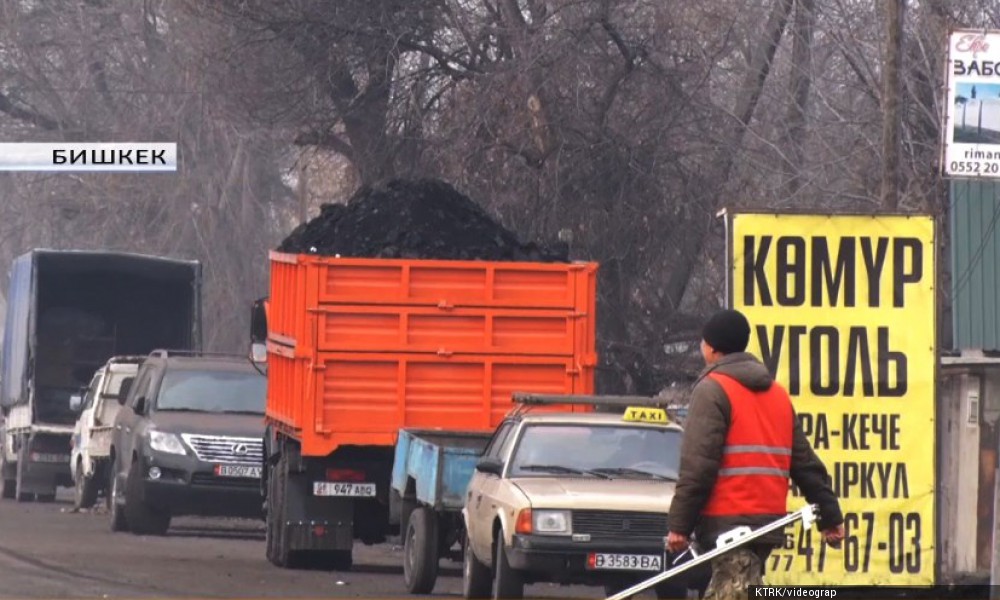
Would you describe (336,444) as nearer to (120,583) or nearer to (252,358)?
(120,583)

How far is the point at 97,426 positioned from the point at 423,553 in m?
10.1

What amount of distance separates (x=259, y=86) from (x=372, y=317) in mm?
11271

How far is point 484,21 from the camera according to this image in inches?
1026

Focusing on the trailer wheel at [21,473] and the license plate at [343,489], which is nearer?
the license plate at [343,489]

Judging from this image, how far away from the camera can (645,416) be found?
1425cm

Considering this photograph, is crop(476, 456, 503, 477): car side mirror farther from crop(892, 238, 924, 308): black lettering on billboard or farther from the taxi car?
crop(892, 238, 924, 308): black lettering on billboard

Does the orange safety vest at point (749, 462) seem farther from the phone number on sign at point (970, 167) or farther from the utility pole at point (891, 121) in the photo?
the utility pole at point (891, 121)

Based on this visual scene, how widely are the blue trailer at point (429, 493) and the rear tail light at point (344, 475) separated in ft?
3.34

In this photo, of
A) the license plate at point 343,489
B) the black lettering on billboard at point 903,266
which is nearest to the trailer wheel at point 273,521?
the license plate at point 343,489

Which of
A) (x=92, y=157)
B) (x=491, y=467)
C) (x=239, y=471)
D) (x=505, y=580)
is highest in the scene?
(x=92, y=157)

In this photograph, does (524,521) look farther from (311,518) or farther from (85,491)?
(85,491)

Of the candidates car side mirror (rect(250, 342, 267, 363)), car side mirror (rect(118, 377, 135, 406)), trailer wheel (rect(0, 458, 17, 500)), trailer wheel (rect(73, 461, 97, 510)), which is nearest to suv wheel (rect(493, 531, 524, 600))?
car side mirror (rect(250, 342, 267, 363))

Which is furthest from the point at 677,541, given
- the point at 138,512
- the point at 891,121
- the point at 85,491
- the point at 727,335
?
the point at 85,491

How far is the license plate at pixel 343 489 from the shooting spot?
1672cm
